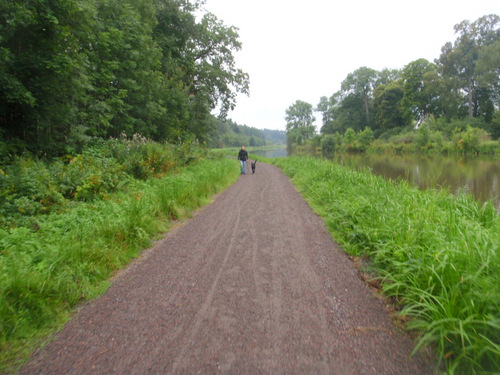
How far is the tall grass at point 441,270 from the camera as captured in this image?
1.79 m

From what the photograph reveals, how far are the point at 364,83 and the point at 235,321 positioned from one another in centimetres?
6620

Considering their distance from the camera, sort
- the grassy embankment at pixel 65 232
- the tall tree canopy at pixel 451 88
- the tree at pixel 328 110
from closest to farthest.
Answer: the grassy embankment at pixel 65 232, the tall tree canopy at pixel 451 88, the tree at pixel 328 110

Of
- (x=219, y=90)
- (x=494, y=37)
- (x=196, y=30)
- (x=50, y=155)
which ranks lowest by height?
(x=50, y=155)

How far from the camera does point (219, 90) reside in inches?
813

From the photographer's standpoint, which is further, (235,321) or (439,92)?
(439,92)

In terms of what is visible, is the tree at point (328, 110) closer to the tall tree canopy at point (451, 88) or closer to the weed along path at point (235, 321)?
the tall tree canopy at point (451, 88)

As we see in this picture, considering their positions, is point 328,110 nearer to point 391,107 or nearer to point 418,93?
point 391,107

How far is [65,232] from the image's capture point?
3383 mm

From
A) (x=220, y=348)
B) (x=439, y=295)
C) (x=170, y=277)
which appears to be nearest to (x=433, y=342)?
(x=439, y=295)

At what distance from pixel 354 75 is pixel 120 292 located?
67513 mm

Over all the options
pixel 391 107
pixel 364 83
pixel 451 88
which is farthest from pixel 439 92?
pixel 364 83

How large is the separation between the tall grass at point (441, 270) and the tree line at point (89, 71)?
784cm

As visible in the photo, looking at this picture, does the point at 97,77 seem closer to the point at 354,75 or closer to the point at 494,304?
the point at 494,304

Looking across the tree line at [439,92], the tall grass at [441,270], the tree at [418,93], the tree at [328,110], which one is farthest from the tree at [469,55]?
the tall grass at [441,270]
